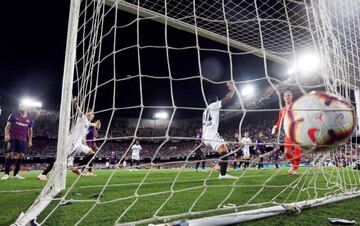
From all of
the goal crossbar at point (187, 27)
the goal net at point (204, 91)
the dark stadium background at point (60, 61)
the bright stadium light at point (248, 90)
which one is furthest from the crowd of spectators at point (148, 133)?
the goal crossbar at point (187, 27)

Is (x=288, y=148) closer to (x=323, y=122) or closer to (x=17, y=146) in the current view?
(x=323, y=122)

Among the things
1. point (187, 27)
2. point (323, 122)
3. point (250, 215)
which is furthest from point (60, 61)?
point (250, 215)

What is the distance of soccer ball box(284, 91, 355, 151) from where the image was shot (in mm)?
1991

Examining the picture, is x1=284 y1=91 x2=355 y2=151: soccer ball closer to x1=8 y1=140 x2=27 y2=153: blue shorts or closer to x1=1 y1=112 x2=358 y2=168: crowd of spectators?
x1=8 y1=140 x2=27 y2=153: blue shorts

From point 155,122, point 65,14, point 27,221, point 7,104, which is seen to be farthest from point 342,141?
point 155,122

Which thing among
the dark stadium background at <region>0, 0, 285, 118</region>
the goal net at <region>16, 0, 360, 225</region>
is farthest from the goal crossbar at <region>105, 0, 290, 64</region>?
the dark stadium background at <region>0, 0, 285, 118</region>

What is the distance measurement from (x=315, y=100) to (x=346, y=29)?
314 centimetres


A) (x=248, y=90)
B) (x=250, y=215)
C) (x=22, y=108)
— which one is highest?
(x=248, y=90)

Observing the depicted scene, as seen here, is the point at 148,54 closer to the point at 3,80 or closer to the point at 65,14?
the point at 65,14

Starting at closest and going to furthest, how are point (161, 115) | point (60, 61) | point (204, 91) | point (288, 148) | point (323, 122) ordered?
point (323, 122)
point (288, 148)
point (204, 91)
point (60, 61)
point (161, 115)

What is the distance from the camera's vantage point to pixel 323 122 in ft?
6.56

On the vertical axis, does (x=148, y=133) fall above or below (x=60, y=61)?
below

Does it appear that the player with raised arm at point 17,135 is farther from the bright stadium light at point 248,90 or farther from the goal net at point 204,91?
the bright stadium light at point 248,90

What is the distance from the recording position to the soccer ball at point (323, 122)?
1.99m
